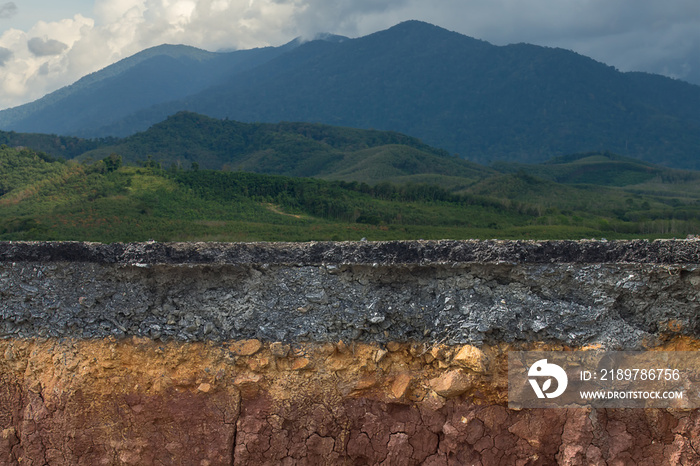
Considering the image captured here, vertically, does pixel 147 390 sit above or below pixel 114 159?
below

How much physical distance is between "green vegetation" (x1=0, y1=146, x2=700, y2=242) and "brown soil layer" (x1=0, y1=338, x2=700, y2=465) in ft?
82.5

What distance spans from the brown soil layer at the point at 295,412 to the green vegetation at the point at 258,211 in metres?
25.1

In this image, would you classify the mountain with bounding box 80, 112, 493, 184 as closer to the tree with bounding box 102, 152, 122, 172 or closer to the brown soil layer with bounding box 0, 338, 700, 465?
the tree with bounding box 102, 152, 122, 172

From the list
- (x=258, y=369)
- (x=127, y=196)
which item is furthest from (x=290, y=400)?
(x=127, y=196)

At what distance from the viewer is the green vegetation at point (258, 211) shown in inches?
1328

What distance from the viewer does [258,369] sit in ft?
15.0

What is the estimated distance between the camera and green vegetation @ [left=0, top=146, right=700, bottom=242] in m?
33.7

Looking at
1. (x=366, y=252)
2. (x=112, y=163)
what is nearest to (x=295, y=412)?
(x=366, y=252)

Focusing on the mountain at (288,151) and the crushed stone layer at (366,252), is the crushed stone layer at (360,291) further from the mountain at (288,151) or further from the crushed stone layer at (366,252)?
the mountain at (288,151)

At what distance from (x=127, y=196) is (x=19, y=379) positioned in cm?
3938

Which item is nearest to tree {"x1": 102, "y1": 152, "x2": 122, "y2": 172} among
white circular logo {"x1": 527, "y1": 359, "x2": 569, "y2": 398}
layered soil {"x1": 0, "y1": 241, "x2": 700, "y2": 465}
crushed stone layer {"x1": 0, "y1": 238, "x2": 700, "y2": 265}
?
crushed stone layer {"x1": 0, "y1": 238, "x2": 700, "y2": 265}

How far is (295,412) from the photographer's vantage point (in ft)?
14.9

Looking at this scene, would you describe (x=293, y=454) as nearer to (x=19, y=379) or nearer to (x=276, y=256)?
(x=276, y=256)

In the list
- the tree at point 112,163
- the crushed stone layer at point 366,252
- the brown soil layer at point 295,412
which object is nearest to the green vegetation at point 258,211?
the tree at point 112,163
